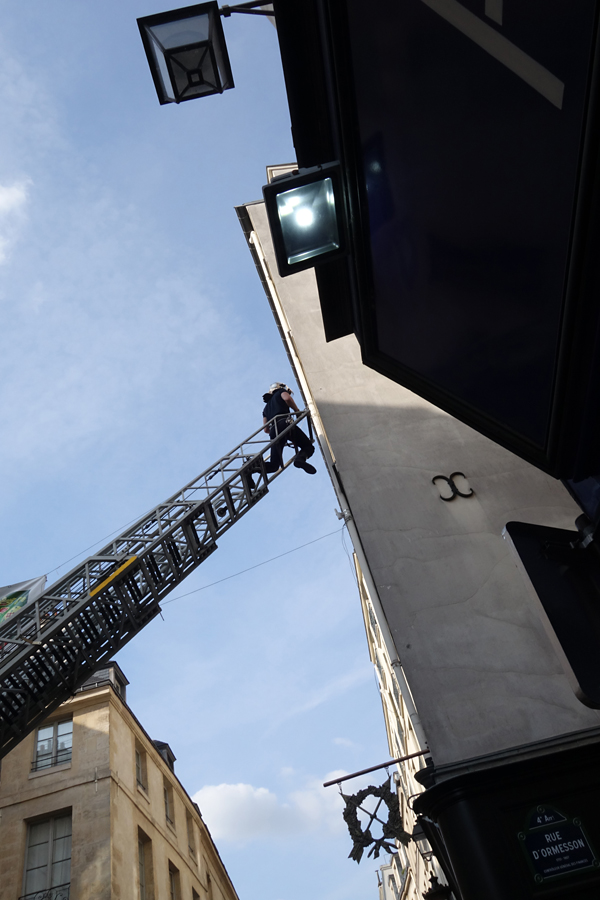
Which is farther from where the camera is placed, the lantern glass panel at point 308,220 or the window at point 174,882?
the window at point 174,882

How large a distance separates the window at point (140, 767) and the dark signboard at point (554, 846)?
17199mm

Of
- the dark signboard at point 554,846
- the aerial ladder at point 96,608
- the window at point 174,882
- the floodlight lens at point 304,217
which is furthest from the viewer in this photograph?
the window at point 174,882

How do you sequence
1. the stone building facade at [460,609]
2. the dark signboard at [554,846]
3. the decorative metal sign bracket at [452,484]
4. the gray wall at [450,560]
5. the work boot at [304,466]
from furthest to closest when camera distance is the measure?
the work boot at [304,466] < the decorative metal sign bracket at [452,484] < the gray wall at [450,560] < the stone building facade at [460,609] < the dark signboard at [554,846]

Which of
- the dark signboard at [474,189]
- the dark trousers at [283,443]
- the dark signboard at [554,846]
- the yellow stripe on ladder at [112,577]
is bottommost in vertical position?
the dark signboard at [554,846]

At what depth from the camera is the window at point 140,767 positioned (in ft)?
62.3

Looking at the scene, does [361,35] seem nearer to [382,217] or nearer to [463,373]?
[382,217]

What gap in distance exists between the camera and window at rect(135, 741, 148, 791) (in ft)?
62.3

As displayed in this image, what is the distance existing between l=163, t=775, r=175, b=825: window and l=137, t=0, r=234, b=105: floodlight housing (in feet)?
71.4

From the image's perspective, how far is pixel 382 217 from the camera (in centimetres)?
446

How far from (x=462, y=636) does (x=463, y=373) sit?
2.87 meters

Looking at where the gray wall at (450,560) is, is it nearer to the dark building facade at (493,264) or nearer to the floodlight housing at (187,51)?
the dark building facade at (493,264)

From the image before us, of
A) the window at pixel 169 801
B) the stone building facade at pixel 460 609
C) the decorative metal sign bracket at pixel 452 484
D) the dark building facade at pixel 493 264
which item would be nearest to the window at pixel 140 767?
the window at pixel 169 801

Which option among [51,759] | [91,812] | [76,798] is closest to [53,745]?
[51,759]

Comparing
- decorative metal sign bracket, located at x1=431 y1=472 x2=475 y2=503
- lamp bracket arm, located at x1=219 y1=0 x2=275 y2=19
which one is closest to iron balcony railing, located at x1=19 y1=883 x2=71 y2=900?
decorative metal sign bracket, located at x1=431 y1=472 x2=475 y2=503
